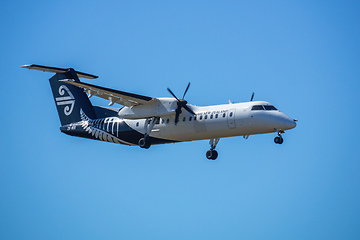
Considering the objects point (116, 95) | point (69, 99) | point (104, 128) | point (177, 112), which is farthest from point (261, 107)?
point (69, 99)

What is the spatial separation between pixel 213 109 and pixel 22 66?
34.1ft

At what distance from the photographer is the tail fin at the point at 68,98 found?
108 ft

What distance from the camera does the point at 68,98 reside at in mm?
33594

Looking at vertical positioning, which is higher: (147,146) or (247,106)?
(247,106)

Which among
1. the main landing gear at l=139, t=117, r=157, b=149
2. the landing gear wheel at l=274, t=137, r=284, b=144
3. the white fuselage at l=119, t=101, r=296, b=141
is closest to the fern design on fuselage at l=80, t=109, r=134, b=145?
the main landing gear at l=139, t=117, r=157, b=149

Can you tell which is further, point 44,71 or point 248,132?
point 44,71

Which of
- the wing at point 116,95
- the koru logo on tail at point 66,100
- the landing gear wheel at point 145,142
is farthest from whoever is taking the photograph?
the koru logo on tail at point 66,100

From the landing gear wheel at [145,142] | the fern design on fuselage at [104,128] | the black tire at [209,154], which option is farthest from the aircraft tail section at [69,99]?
the black tire at [209,154]

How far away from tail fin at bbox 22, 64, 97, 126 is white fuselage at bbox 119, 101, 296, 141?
16.0 ft

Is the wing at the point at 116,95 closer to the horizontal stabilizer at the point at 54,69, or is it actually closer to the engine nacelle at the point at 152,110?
the engine nacelle at the point at 152,110

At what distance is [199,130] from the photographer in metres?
28.3

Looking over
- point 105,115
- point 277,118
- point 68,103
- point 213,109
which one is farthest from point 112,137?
point 277,118

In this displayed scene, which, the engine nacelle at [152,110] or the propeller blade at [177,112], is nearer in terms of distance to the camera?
the propeller blade at [177,112]

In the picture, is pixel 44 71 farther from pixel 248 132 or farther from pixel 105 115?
pixel 248 132
